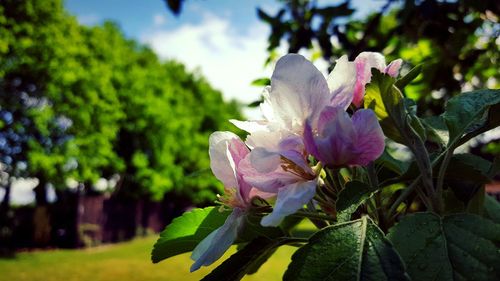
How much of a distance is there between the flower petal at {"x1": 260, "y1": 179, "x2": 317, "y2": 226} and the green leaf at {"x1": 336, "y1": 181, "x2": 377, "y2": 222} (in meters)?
0.05

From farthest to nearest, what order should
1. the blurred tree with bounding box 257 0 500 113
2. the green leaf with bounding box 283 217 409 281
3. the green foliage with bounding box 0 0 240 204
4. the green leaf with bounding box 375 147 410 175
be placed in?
1. the green foliage with bounding box 0 0 240 204
2. the blurred tree with bounding box 257 0 500 113
3. the green leaf with bounding box 375 147 410 175
4. the green leaf with bounding box 283 217 409 281

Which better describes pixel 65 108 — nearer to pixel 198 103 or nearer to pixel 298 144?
pixel 198 103

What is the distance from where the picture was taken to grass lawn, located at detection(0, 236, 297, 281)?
12359 mm

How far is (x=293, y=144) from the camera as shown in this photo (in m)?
0.65

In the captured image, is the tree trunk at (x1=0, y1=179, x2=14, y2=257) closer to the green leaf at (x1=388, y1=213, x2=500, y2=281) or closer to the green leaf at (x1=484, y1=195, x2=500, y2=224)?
the green leaf at (x1=484, y1=195, x2=500, y2=224)

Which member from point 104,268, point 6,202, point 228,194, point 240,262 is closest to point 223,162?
Answer: point 228,194

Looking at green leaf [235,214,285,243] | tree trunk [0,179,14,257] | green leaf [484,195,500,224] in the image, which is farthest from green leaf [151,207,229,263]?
tree trunk [0,179,14,257]

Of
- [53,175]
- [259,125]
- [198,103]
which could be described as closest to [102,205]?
[53,175]

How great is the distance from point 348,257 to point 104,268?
15.1m

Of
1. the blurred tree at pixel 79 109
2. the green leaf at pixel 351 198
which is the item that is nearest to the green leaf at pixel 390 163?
the green leaf at pixel 351 198

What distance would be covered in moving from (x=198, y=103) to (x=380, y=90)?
35.5m

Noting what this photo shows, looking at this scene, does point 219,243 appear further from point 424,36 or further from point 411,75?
point 424,36

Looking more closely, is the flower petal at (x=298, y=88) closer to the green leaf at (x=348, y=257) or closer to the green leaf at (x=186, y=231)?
the green leaf at (x=348, y=257)

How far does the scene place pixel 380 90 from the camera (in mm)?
708
